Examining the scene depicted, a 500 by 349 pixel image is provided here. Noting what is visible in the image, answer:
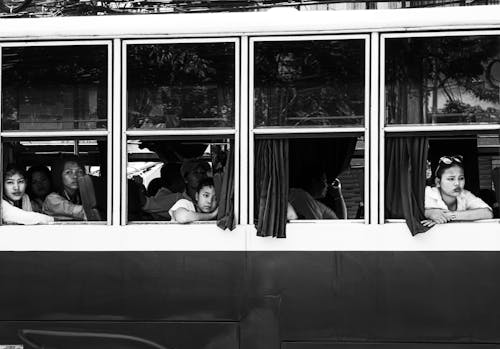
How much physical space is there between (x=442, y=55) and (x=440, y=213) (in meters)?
1.02

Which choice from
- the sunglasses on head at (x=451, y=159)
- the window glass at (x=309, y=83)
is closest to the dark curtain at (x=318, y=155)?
the window glass at (x=309, y=83)

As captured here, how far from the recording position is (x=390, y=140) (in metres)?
5.00

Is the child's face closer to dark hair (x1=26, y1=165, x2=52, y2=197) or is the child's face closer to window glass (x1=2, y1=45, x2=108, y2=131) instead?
window glass (x1=2, y1=45, x2=108, y2=131)

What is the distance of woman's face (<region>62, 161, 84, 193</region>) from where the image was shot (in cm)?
531

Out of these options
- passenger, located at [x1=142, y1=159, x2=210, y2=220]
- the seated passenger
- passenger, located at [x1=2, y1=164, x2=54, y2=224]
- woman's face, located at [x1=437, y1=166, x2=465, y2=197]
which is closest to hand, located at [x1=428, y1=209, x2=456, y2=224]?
woman's face, located at [x1=437, y1=166, x2=465, y2=197]

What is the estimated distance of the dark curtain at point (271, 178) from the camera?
504 cm

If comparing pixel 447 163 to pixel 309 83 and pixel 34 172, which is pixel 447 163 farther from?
pixel 34 172

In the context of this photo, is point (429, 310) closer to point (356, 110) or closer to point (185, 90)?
point (356, 110)

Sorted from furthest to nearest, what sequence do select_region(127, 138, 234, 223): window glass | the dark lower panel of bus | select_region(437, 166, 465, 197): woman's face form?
select_region(127, 138, 234, 223): window glass < select_region(437, 166, 465, 197): woman's face < the dark lower panel of bus

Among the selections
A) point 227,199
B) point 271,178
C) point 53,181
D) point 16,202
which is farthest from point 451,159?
point 16,202

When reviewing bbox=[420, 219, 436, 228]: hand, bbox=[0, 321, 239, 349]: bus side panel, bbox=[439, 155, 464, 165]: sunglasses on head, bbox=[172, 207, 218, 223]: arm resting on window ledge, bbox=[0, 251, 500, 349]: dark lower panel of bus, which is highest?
bbox=[439, 155, 464, 165]: sunglasses on head

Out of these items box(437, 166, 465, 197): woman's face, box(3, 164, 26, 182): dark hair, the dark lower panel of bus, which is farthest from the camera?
box(3, 164, 26, 182): dark hair

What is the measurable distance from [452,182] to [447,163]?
0.13 meters

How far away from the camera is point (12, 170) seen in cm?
529
